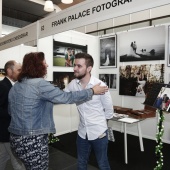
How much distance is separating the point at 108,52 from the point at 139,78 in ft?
3.94

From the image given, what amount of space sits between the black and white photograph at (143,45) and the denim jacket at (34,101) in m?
3.31

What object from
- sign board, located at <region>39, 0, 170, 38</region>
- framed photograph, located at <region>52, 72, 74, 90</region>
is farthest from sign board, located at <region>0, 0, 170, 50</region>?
framed photograph, located at <region>52, 72, 74, 90</region>

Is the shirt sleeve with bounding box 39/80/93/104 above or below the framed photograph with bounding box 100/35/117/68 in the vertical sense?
below

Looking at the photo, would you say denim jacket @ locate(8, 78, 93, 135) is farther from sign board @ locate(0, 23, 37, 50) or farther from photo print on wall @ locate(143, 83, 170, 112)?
sign board @ locate(0, 23, 37, 50)

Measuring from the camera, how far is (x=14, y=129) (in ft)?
5.21

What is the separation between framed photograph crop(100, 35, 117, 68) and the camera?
17.0ft

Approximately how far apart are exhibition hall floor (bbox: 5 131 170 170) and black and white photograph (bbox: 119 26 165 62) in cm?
201

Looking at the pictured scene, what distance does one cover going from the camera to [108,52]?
531 cm

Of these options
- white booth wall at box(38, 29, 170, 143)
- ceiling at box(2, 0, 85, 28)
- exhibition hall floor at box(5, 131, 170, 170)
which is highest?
ceiling at box(2, 0, 85, 28)

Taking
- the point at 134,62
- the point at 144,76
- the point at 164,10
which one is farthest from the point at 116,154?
the point at 164,10

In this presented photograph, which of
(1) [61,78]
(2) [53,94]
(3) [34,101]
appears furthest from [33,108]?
(1) [61,78]

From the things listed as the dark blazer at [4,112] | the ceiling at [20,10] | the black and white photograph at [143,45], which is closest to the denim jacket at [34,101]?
the dark blazer at [4,112]

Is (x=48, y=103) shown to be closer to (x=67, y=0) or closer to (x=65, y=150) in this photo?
(x=65, y=150)

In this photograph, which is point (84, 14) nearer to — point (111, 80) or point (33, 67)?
point (33, 67)
